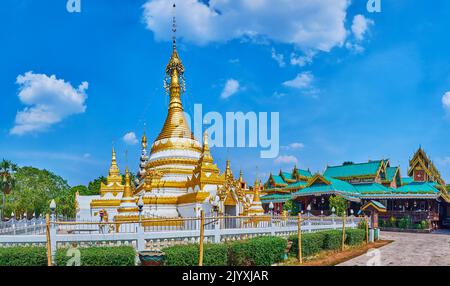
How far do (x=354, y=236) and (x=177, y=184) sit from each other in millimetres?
12754

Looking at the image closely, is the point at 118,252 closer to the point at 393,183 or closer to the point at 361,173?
the point at 361,173

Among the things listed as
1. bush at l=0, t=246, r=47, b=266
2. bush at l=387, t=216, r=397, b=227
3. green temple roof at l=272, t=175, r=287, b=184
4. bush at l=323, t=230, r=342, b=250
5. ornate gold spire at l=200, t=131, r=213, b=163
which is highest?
ornate gold spire at l=200, t=131, r=213, b=163

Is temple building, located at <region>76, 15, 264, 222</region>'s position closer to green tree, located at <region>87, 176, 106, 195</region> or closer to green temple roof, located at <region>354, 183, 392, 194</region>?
green temple roof, located at <region>354, 183, 392, 194</region>

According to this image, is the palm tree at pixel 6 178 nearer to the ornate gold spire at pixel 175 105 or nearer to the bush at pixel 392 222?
the ornate gold spire at pixel 175 105

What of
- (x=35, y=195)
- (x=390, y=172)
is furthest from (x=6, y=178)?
(x=390, y=172)

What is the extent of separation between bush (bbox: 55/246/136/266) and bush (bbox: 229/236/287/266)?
3.42 metres

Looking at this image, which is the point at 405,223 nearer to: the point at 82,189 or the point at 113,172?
the point at 113,172

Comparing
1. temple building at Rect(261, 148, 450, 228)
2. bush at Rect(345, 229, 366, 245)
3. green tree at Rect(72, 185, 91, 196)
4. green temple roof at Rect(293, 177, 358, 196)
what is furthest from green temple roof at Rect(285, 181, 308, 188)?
green tree at Rect(72, 185, 91, 196)

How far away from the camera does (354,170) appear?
4359 centimetres

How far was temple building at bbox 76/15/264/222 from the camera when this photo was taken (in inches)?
945

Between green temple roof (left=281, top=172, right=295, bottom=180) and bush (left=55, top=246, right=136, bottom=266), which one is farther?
green temple roof (left=281, top=172, right=295, bottom=180)

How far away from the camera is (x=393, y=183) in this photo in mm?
42969
